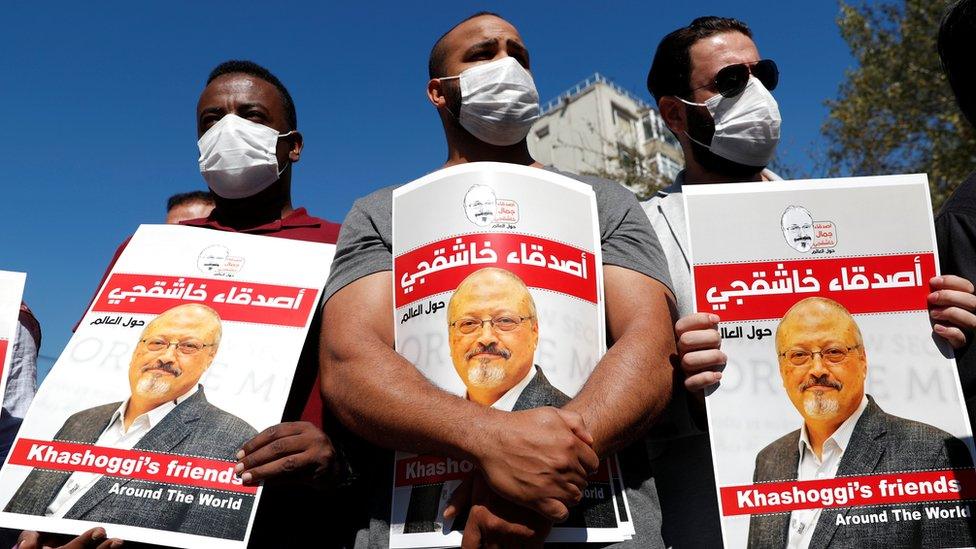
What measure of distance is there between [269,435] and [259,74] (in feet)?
6.44

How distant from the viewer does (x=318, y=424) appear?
7.83ft

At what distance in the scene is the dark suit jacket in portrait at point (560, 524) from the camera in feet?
5.97

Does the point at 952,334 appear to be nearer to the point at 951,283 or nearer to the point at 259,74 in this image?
the point at 951,283

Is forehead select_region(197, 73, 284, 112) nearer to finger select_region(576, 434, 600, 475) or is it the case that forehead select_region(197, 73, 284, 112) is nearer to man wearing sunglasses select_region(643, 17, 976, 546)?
man wearing sunglasses select_region(643, 17, 976, 546)

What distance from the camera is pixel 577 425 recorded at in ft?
5.56

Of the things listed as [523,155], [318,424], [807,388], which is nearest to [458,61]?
[523,155]

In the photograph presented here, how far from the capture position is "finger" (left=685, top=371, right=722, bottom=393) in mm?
1956

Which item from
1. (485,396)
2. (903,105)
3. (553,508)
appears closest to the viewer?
(553,508)

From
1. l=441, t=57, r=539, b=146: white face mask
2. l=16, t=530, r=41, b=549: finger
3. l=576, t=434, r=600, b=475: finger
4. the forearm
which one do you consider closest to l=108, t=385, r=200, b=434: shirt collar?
l=16, t=530, r=41, b=549: finger

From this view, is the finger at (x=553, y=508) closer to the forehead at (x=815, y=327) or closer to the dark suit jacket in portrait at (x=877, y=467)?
the dark suit jacket in portrait at (x=877, y=467)

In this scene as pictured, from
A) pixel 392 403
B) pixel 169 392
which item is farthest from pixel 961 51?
pixel 169 392

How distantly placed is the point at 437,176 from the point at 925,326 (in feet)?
4.33

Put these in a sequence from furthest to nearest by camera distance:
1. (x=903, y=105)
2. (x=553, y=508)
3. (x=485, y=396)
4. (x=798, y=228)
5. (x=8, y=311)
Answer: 1. (x=903, y=105)
2. (x=8, y=311)
3. (x=798, y=228)
4. (x=485, y=396)
5. (x=553, y=508)

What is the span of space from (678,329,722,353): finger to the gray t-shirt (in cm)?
23
